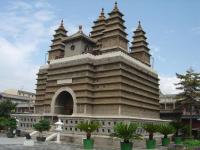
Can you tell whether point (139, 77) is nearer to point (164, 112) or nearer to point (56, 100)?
point (56, 100)

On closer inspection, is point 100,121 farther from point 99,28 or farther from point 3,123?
point 99,28

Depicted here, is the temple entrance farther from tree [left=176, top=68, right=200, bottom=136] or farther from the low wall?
tree [left=176, top=68, right=200, bottom=136]

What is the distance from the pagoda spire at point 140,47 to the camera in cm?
4888

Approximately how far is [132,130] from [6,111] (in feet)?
Answer: 97.6

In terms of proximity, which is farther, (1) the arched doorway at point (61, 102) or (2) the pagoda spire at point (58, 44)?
(2) the pagoda spire at point (58, 44)

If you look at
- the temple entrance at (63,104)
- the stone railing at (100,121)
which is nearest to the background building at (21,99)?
the temple entrance at (63,104)

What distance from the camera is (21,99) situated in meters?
83.7

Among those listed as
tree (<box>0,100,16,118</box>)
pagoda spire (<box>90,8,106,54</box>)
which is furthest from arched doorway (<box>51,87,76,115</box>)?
pagoda spire (<box>90,8,106,54</box>)

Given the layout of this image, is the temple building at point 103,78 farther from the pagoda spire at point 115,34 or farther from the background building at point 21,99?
the background building at point 21,99

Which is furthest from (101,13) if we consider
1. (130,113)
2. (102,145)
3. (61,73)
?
(102,145)

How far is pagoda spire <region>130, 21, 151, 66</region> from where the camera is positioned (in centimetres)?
4888

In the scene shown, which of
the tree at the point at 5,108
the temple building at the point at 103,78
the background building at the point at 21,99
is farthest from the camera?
the background building at the point at 21,99

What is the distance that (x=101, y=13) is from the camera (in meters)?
52.4

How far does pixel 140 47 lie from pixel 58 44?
15062 mm
